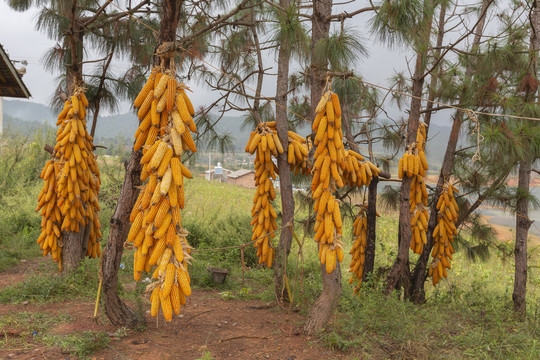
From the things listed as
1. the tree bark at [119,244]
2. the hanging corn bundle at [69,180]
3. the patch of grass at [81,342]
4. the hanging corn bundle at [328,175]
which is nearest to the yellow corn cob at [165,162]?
the tree bark at [119,244]

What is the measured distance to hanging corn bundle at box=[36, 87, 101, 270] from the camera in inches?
198

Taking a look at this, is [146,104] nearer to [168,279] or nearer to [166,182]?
[166,182]

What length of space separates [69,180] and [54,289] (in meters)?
1.19

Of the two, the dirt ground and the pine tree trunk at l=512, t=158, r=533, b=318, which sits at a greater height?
the pine tree trunk at l=512, t=158, r=533, b=318

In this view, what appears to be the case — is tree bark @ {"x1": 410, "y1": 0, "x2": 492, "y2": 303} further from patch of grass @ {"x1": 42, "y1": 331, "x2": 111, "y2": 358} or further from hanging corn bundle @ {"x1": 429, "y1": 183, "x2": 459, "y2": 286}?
patch of grass @ {"x1": 42, "y1": 331, "x2": 111, "y2": 358}

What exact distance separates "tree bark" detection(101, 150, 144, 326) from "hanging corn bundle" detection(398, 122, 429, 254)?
8.98ft

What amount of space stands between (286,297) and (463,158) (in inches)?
108

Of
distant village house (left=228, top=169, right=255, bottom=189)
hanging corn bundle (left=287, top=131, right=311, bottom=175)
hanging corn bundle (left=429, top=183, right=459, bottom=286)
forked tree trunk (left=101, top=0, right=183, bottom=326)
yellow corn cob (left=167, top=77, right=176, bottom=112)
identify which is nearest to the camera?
yellow corn cob (left=167, top=77, right=176, bottom=112)

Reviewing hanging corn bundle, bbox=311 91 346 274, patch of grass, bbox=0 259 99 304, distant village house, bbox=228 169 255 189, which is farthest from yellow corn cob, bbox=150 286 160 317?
distant village house, bbox=228 169 255 189

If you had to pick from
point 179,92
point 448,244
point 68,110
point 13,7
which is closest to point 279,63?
point 179,92

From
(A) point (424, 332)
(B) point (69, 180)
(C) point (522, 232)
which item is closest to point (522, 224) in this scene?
(C) point (522, 232)

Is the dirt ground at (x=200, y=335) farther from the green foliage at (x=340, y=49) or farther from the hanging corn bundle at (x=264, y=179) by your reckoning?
the green foliage at (x=340, y=49)

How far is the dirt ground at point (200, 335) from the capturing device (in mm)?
3461

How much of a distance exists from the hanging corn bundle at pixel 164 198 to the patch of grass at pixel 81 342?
915 mm
